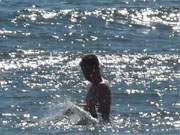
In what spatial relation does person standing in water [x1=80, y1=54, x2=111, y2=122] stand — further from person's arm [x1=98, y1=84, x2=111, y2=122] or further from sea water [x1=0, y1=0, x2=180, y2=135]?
sea water [x1=0, y1=0, x2=180, y2=135]

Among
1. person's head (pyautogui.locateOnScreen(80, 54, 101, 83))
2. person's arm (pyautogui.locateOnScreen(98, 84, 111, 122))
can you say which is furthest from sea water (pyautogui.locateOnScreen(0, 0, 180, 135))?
person's head (pyautogui.locateOnScreen(80, 54, 101, 83))

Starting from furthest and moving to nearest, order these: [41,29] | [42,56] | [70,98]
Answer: [41,29] < [42,56] < [70,98]

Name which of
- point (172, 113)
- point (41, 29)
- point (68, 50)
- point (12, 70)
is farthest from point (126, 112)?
point (41, 29)

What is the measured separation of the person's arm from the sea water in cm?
24

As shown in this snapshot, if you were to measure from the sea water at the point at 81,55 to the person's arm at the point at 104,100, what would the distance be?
0.24 m

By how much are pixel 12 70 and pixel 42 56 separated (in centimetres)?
139

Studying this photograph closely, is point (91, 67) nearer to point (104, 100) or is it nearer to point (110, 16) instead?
point (104, 100)

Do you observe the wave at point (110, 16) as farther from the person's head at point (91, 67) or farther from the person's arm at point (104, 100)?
the person's head at point (91, 67)

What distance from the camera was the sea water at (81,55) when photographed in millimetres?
14703

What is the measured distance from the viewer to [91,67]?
521 inches

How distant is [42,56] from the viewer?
1998cm

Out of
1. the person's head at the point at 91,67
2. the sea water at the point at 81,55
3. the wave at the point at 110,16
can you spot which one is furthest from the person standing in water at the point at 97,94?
the wave at the point at 110,16

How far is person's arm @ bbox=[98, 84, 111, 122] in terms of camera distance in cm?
1346

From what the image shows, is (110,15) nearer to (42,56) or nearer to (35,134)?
(42,56)
